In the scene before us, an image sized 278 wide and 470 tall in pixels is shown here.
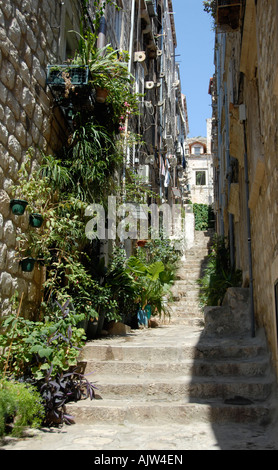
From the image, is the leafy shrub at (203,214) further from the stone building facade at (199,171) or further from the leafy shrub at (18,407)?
the leafy shrub at (18,407)

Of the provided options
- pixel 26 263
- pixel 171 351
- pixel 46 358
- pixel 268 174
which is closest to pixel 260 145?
pixel 268 174

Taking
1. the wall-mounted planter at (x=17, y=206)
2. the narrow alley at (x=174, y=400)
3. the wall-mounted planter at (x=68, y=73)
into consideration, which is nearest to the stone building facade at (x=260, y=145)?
the narrow alley at (x=174, y=400)

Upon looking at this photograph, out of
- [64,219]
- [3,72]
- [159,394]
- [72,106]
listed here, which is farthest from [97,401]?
[72,106]

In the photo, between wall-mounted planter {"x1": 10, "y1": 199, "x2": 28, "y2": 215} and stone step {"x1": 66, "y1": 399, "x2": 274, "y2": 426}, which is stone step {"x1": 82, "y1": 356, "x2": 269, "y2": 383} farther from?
wall-mounted planter {"x1": 10, "y1": 199, "x2": 28, "y2": 215}

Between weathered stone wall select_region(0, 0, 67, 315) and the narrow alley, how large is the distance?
1316 millimetres

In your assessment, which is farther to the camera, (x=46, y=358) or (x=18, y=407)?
(x=46, y=358)

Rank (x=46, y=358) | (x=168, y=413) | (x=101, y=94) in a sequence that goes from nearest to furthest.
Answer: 1. (x=46, y=358)
2. (x=168, y=413)
3. (x=101, y=94)

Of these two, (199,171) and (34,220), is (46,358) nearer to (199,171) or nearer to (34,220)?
(34,220)

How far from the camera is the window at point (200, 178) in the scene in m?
38.7

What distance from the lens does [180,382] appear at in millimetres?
5211

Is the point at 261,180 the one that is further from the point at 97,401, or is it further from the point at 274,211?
the point at 97,401

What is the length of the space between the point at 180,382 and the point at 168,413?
1.96 feet

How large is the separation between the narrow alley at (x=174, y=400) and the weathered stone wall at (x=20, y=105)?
132cm

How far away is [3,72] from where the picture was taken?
4648mm
